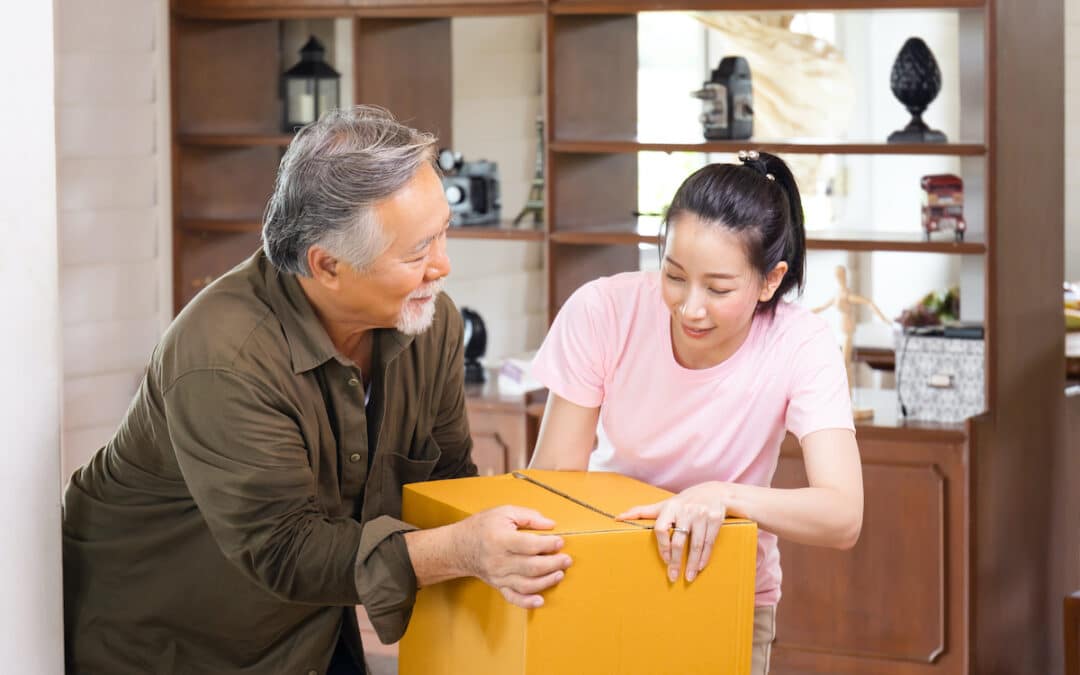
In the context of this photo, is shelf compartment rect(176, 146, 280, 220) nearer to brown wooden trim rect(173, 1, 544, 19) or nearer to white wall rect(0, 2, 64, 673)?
brown wooden trim rect(173, 1, 544, 19)

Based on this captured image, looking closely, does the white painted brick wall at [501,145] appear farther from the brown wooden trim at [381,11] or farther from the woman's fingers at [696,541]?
the woman's fingers at [696,541]

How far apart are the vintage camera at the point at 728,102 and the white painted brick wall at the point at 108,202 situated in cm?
181

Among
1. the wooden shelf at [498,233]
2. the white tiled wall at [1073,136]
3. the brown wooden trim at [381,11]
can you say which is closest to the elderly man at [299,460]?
the wooden shelf at [498,233]

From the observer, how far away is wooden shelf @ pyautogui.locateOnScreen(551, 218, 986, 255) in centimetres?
382

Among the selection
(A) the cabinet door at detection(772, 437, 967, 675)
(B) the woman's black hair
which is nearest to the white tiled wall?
(A) the cabinet door at detection(772, 437, 967, 675)

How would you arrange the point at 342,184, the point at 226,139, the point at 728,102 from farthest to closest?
the point at 226,139 → the point at 728,102 → the point at 342,184

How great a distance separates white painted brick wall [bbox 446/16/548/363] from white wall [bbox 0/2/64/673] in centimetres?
345

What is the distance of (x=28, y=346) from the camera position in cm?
176

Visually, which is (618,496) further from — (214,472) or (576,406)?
(214,472)

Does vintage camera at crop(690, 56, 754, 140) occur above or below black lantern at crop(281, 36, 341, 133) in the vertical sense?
below

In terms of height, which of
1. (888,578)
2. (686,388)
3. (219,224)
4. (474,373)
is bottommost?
(888,578)

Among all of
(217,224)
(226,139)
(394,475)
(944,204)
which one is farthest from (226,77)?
(394,475)

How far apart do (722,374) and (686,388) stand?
0.19 feet

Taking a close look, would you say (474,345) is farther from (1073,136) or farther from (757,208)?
(1073,136)
